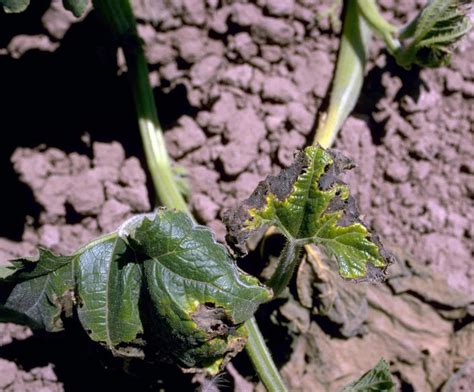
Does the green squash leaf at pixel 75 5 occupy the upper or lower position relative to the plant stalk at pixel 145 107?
upper

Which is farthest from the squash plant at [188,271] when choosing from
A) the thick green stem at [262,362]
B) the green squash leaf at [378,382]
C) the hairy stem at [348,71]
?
the hairy stem at [348,71]

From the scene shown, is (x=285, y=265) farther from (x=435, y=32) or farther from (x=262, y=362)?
(x=435, y=32)

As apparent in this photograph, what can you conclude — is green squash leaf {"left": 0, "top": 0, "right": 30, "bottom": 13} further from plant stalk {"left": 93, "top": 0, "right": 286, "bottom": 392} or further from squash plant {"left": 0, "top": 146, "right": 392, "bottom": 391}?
squash plant {"left": 0, "top": 146, "right": 392, "bottom": 391}

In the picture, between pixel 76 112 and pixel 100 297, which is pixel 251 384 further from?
pixel 76 112

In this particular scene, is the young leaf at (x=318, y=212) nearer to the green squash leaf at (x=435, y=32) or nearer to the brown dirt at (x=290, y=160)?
the brown dirt at (x=290, y=160)

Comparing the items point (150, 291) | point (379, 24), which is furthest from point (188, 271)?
point (379, 24)

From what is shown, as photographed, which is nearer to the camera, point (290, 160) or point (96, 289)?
A: point (96, 289)

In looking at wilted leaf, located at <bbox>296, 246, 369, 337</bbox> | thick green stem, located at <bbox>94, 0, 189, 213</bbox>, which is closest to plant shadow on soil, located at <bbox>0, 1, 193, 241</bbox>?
thick green stem, located at <bbox>94, 0, 189, 213</bbox>

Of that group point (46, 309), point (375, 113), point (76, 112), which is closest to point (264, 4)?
point (375, 113)
